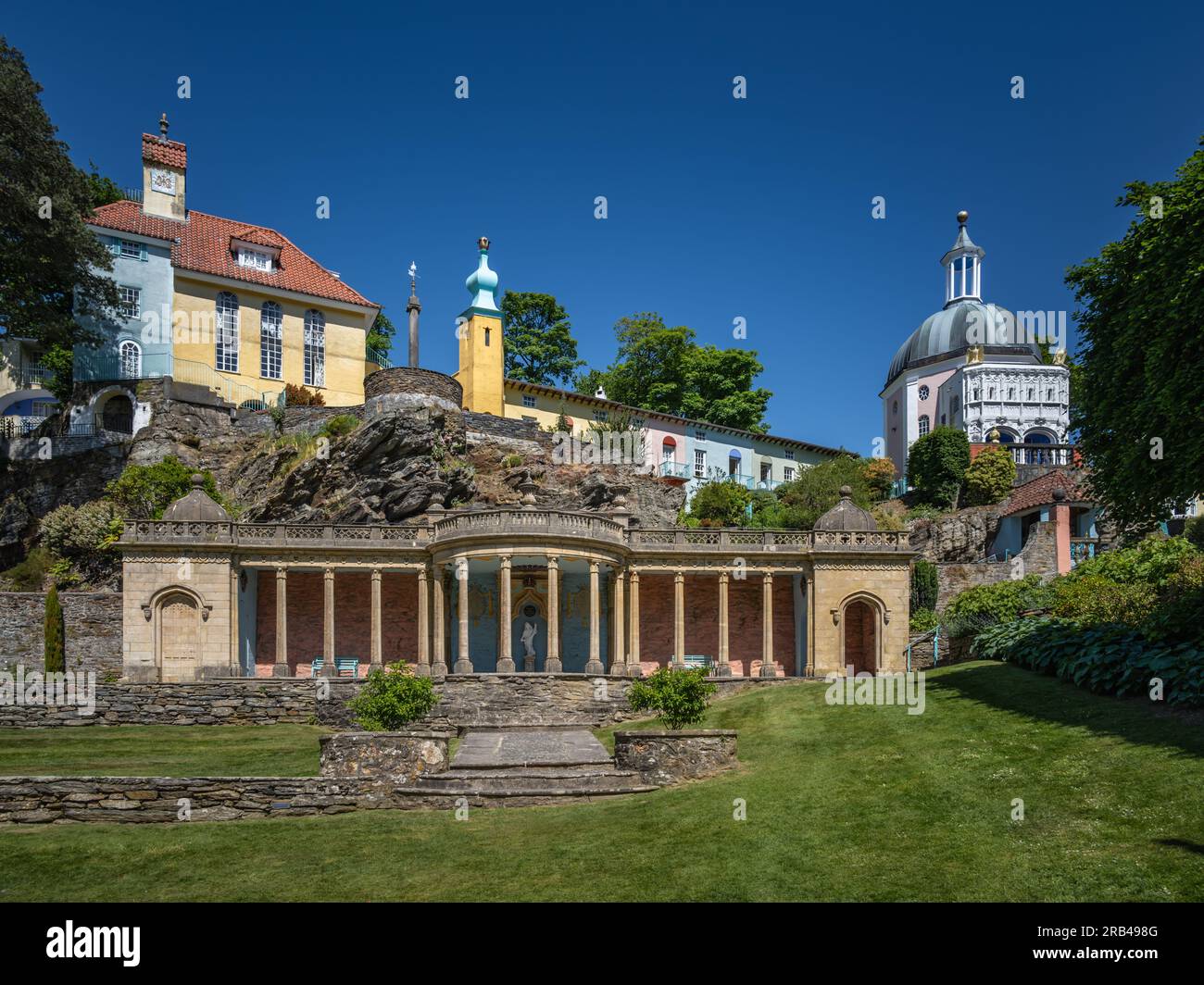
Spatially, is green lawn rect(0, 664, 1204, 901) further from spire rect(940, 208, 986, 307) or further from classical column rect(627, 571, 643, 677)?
spire rect(940, 208, 986, 307)

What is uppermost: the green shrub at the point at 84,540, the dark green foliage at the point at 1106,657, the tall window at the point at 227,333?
the tall window at the point at 227,333

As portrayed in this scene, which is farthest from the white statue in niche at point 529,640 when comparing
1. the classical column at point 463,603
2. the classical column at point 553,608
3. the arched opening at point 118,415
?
the arched opening at point 118,415

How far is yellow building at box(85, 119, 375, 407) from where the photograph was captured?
50750 millimetres

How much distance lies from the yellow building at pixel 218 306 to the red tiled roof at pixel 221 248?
2.8 inches

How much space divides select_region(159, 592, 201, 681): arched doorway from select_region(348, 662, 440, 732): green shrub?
16438 millimetres

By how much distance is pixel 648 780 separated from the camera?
19688 mm

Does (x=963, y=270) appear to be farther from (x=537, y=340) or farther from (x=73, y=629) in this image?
(x=73, y=629)

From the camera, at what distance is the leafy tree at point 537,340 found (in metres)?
73.9

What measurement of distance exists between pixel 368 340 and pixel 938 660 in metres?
49.7

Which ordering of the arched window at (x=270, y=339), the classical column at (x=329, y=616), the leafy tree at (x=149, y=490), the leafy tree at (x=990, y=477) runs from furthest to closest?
the leafy tree at (x=990, y=477) < the arched window at (x=270, y=339) < the leafy tree at (x=149, y=490) < the classical column at (x=329, y=616)

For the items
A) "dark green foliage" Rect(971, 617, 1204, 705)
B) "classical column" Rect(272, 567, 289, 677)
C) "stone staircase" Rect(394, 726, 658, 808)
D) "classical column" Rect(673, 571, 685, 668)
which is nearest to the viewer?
"stone staircase" Rect(394, 726, 658, 808)

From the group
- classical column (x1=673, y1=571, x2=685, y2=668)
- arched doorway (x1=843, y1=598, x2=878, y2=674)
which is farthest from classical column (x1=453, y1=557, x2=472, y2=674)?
arched doorway (x1=843, y1=598, x2=878, y2=674)

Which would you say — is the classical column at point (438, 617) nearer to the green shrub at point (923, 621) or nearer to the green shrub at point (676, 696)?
the green shrub at point (676, 696)

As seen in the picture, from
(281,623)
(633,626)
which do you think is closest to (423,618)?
(281,623)
